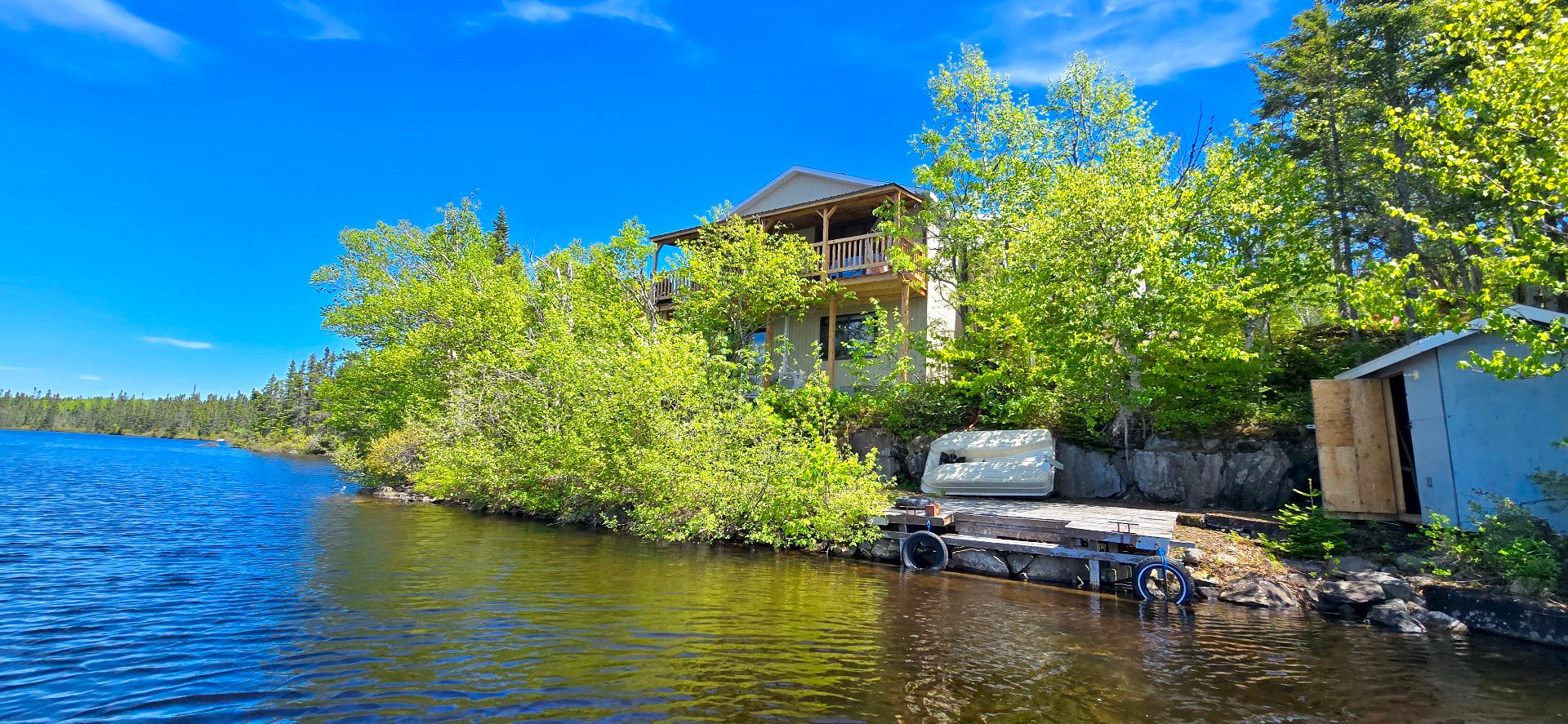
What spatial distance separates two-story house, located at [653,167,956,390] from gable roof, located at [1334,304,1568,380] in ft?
31.5

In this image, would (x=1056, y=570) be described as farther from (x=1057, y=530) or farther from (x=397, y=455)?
(x=397, y=455)

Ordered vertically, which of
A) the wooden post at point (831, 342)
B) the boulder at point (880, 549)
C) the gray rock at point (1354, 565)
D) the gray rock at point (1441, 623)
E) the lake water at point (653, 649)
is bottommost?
the lake water at point (653, 649)

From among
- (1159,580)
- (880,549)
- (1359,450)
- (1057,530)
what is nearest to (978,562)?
(1057,530)

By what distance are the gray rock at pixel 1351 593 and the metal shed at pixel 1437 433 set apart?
84.1 inches

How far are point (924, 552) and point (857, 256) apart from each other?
11.0 m

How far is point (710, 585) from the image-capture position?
33.3 feet

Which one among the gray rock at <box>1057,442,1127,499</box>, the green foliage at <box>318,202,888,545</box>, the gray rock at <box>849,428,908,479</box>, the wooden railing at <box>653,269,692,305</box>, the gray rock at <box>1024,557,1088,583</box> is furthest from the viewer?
the wooden railing at <box>653,269,692,305</box>

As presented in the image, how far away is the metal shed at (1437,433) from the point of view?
951 centimetres

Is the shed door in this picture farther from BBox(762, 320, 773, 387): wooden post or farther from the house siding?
BBox(762, 320, 773, 387): wooden post

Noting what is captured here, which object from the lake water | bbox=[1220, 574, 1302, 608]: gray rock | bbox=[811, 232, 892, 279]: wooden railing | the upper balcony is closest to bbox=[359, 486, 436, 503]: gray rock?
the upper balcony

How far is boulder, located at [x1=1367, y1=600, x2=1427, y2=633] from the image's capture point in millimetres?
8273

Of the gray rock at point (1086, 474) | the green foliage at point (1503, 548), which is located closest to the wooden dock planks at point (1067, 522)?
the gray rock at point (1086, 474)

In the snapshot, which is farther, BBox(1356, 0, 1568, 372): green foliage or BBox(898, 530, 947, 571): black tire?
BBox(898, 530, 947, 571): black tire

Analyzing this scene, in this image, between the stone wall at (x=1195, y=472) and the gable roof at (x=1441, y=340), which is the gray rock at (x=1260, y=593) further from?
the stone wall at (x=1195, y=472)
